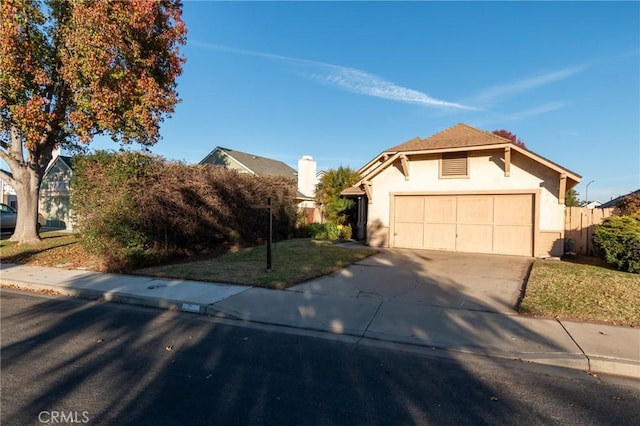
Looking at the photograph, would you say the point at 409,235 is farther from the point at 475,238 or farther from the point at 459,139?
the point at 459,139

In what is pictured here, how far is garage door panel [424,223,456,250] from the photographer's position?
14.2 meters

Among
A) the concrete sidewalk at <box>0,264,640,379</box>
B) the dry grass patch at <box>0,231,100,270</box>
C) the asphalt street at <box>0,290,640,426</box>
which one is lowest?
the asphalt street at <box>0,290,640,426</box>

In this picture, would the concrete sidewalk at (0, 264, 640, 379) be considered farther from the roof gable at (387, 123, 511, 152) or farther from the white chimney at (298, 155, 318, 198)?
the white chimney at (298, 155, 318, 198)

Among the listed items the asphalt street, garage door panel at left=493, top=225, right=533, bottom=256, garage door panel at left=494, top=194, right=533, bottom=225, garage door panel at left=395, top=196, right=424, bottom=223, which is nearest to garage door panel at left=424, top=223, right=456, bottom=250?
garage door panel at left=395, top=196, right=424, bottom=223

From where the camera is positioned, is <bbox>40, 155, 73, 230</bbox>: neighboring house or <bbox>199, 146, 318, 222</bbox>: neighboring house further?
<bbox>199, 146, 318, 222</bbox>: neighboring house

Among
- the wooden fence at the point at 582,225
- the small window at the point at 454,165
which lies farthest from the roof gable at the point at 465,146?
the wooden fence at the point at 582,225

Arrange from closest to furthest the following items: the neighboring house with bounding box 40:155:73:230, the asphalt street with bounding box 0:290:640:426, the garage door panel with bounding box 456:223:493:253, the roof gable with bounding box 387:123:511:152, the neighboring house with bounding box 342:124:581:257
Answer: the asphalt street with bounding box 0:290:640:426
the neighboring house with bounding box 342:124:581:257
the roof gable with bounding box 387:123:511:152
the garage door panel with bounding box 456:223:493:253
the neighboring house with bounding box 40:155:73:230

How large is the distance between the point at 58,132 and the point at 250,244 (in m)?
8.90

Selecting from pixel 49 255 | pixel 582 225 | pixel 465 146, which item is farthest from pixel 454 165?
pixel 49 255

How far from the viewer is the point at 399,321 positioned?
236 inches

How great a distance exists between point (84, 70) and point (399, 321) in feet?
40.1

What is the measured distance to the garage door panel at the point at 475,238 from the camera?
13.5 m

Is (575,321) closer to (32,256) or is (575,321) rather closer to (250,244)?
(250,244)

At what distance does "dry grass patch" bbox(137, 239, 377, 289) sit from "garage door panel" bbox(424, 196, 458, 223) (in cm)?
283
